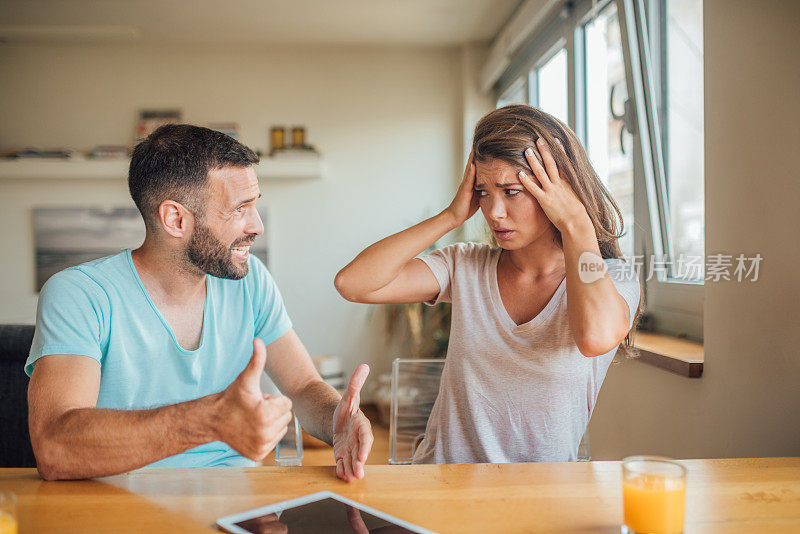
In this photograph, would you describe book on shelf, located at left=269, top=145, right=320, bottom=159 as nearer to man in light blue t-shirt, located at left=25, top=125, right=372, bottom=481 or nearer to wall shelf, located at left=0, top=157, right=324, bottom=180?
wall shelf, located at left=0, top=157, right=324, bottom=180

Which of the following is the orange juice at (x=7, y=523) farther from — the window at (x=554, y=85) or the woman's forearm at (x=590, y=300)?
the window at (x=554, y=85)

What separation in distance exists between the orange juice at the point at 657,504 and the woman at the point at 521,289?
1.55ft

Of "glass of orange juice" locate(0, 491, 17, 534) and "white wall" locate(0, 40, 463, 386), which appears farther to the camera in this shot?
"white wall" locate(0, 40, 463, 386)

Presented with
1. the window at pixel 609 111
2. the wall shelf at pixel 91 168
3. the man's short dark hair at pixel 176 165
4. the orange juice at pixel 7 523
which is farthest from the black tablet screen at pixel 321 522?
the wall shelf at pixel 91 168

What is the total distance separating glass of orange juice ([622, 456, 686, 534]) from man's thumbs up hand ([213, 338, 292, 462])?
476 mm

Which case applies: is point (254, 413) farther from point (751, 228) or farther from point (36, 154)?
point (36, 154)

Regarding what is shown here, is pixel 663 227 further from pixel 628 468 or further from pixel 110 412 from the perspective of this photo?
pixel 110 412

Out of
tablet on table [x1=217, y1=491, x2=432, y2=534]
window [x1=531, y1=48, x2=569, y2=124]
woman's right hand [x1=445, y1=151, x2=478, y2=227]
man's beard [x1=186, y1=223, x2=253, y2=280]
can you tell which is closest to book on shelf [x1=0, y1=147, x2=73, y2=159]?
window [x1=531, y1=48, x2=569, y2=124]

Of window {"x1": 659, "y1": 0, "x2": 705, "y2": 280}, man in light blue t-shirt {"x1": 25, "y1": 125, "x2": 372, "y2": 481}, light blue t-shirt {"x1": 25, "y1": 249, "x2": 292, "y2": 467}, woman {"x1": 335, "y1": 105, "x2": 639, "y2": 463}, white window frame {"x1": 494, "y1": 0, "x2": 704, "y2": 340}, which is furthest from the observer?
white window frame {"x1": 494, "y1": 0, "x2": 704, "y2": 340}


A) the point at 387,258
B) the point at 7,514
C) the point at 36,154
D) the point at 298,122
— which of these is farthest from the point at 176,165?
the point at 36,154

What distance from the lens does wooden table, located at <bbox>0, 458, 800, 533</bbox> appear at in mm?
860

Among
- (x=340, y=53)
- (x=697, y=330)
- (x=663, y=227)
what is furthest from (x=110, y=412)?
(x=340, y=53)

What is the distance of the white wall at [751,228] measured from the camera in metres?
1.33

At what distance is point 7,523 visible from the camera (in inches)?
29.5
